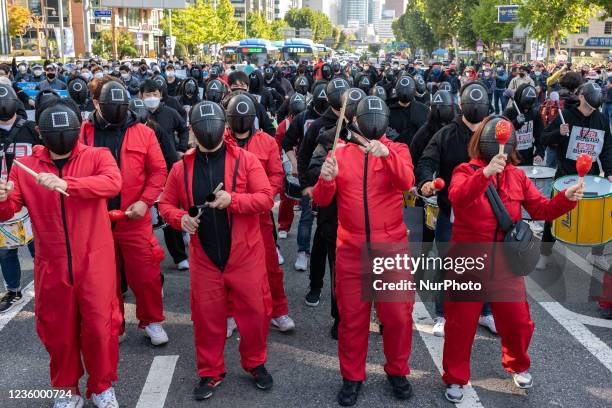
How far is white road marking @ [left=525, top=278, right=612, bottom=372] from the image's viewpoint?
530cm

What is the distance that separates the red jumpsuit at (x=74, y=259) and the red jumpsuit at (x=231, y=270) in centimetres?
48

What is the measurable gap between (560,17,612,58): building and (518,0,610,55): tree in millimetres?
41187

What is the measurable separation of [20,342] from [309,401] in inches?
104

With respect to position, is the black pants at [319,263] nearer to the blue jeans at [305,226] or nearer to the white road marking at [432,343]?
the white road marking at [432,343]

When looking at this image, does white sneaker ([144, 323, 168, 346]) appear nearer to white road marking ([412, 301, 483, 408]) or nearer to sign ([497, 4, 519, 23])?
white road marking ([412, 301, 483, 408])

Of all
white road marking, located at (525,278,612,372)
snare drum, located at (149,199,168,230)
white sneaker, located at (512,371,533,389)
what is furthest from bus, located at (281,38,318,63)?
white sneaker, located at (512,371,533,389)

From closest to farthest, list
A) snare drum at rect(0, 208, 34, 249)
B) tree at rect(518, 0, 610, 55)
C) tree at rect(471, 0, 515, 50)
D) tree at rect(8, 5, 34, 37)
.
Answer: snare drum at rect(0, 208, 34, 249) → tree at rect(518, 0, 610, 55) → tree at rect(471, 0, 515, 50) → tree at rect(8, 5, 34, 37)

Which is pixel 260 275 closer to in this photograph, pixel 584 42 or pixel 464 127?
pixel 464 127

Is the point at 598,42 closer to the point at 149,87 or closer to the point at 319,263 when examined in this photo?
the point at 149,87

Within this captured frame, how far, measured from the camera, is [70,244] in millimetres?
→ 4094

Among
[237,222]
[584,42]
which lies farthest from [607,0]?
[584,42]

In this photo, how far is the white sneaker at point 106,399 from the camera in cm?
439

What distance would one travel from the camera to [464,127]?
17.4ft

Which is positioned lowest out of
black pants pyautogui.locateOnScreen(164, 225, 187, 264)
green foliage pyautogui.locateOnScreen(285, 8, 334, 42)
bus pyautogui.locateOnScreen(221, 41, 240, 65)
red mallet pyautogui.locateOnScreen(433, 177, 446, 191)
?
black pants pyautogui.locateOnScreen(164, 225, 187, 264)
